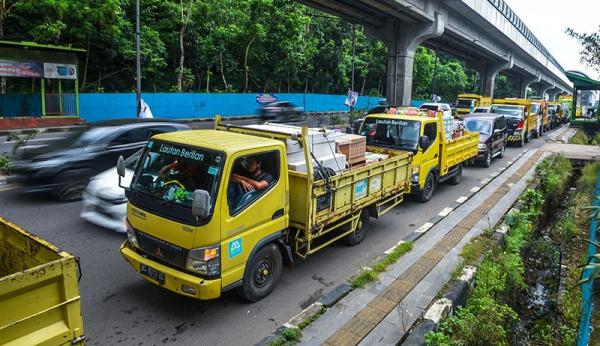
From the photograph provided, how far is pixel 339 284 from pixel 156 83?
30456mm

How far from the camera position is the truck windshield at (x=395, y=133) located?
10.1 m

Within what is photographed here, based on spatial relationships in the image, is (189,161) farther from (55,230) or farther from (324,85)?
(324,85)

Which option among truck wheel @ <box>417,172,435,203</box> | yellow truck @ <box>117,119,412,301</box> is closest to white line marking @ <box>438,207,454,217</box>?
truck wheel @ <box>417,172,435,203</box>

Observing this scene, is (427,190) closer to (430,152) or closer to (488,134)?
(430,152)

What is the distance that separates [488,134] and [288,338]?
13.7 meters

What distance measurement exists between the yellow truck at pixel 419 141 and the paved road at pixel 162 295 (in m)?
1.79

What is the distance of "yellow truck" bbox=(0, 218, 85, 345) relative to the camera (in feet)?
9.53

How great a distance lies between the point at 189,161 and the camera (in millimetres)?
5180

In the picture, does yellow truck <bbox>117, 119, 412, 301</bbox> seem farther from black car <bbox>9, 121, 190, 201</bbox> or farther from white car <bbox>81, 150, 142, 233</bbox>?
black car <bbox>9, 121, 190, 201</bbox>

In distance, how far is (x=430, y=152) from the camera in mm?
10477

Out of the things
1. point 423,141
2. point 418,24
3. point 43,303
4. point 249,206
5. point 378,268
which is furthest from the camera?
point 418,24

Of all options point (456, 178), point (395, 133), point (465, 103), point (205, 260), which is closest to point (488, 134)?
point (456, 178)

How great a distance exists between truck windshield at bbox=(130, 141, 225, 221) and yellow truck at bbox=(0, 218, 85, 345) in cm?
161

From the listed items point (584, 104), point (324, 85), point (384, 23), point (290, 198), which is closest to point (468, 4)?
point (384, 23)
